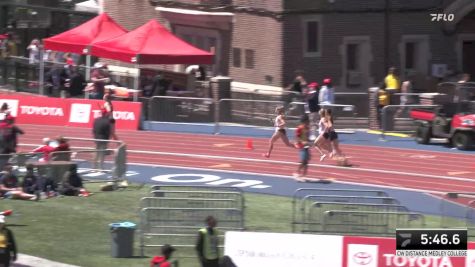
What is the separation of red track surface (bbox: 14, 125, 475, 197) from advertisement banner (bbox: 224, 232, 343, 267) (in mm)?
9688

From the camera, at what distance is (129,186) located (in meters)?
27.3

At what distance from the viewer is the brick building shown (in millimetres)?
42281

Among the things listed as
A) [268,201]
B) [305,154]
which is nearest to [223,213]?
[268,201]

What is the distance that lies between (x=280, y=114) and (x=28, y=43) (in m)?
22.1

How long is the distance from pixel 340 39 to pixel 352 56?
34.3 inches

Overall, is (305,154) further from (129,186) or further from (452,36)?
(452,36)

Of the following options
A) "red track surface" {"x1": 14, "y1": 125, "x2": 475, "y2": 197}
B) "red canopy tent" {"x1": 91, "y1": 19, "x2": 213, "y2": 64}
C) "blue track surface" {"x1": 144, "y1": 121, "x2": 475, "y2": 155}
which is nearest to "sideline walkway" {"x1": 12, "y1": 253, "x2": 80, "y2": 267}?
"red track surface" {"x1": 14, "y1": 125, "x2": 475, "y2": 197}

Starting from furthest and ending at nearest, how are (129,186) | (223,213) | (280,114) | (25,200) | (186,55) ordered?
(186,55) < (280,114) < (129,186) < (25,200) < (223,213)

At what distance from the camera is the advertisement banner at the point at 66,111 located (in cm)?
3684

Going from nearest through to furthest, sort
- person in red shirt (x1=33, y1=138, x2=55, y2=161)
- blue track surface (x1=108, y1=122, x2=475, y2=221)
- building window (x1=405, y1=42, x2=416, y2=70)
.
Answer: person in red shirt (x1=33, y1=138, x2=55, y2=161), blue track surface (x1=108, y1=122, x2=475, y2=221), building window (x1=405, y1=42, x2=416, y2=70)

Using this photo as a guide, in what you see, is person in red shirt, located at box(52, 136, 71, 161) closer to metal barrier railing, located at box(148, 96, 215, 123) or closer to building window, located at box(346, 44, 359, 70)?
metal barrier railing, located at box(148, 96, 215, 123)

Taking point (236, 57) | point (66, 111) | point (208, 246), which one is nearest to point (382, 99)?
point (236, 57)

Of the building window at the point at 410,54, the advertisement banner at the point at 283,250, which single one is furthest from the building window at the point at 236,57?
the advertisement banner at the point at 283,250

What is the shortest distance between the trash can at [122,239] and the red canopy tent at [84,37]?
1975cm
